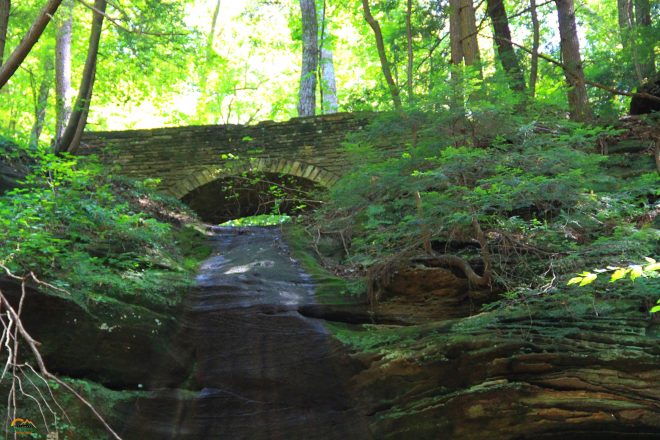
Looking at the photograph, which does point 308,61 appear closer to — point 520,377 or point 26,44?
point 26,44

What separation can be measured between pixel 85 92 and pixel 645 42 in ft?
30.4

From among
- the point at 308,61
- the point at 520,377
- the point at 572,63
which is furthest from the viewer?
the point at 308,61

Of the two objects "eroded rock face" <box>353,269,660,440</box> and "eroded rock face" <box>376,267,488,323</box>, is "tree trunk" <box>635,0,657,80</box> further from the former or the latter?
"eroded rock face" <box>353,269,660,440</box>

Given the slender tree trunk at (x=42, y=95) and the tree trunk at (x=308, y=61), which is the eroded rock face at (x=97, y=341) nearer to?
the slender tree trunk at (x=42, y=95)

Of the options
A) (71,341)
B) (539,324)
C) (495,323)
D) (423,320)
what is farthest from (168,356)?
(539,324)

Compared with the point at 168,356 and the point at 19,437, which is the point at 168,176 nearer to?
the point at 168,356

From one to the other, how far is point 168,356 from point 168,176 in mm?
6732

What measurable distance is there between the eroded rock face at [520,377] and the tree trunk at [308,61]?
10.4 metres

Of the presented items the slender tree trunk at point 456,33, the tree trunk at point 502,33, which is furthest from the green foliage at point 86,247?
the tree trunk at point 502,33

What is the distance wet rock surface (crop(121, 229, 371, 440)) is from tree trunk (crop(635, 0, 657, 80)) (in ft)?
24.0

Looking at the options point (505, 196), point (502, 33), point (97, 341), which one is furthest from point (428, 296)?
point (502, 33)

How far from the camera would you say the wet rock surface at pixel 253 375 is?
16.1ft

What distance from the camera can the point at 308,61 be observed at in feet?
49.9

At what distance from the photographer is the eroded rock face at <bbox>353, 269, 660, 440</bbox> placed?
14.7 feet
